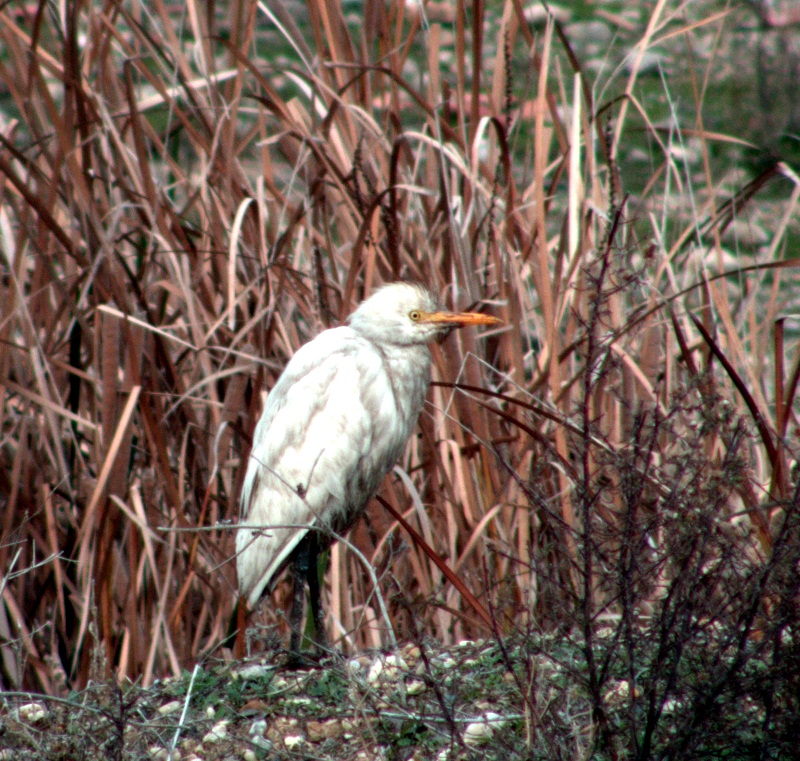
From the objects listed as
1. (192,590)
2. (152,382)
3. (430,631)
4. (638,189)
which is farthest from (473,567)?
(638,189)

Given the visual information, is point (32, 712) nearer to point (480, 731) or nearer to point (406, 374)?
point (480, 731)

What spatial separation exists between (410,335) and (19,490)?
1222mm

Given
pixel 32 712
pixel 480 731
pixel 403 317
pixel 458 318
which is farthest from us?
pixel 403 317

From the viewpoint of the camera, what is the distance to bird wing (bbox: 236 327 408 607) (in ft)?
9.18

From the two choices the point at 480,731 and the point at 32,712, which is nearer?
the point at 480,731

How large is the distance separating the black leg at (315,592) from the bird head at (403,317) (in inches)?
22.8

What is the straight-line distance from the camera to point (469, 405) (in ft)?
9.41

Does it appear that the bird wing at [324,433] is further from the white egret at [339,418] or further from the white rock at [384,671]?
the white rock at [384,671]

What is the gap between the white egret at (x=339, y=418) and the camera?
2.79m

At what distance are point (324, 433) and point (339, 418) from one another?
6 cm

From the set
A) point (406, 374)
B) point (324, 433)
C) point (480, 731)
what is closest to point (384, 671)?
point (480, 731)

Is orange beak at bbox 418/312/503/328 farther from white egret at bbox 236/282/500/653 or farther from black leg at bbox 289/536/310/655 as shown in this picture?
black leg at bbox 289/536/310/655

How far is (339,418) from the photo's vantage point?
2.83 metres

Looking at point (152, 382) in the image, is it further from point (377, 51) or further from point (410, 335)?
point (377, 51)
